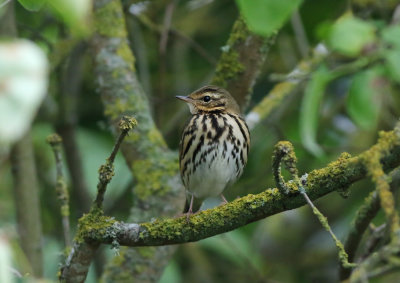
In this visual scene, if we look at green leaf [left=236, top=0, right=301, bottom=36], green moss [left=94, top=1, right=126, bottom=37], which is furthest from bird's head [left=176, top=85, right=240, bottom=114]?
green leaf [left=236, top=0, right=301, bottom=36]

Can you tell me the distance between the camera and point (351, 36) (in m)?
1.93

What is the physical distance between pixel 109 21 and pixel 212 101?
904 mm

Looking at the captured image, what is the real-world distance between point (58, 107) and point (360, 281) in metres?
3.92

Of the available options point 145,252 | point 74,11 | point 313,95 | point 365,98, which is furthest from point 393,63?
point 145,252

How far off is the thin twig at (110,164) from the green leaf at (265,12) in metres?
1.01

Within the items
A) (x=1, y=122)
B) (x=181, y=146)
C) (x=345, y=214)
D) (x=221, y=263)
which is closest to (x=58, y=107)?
(x=181, y=146)

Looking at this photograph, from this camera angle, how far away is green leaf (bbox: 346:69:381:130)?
2.11 m

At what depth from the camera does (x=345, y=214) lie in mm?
5930

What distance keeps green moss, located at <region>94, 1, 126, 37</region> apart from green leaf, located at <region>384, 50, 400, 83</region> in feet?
9.86

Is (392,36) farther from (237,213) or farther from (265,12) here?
(237,213)

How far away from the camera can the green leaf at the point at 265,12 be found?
145 cm

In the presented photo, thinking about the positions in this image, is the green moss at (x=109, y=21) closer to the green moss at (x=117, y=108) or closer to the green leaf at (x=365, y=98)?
the green moss at (x=117, y=108)

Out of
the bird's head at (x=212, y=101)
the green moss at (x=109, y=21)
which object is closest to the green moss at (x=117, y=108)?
the bird's head at (x=212, y=101)

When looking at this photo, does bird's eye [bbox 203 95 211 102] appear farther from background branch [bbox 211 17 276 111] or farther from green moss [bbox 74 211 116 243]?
green moss [bbox 74 211 116 243]
